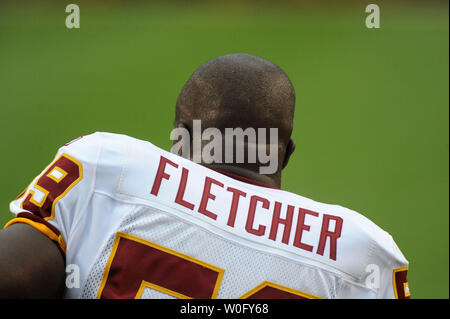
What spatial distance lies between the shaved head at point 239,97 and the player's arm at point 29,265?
0.42 m

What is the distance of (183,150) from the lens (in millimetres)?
1238

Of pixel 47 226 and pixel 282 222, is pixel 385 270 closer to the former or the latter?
pixel 282 222

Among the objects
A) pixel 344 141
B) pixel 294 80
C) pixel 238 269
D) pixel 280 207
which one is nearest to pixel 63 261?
pixel 238 269

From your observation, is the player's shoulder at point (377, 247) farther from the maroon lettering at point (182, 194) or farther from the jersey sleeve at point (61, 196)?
the jersey sleeve at point (61, 196)

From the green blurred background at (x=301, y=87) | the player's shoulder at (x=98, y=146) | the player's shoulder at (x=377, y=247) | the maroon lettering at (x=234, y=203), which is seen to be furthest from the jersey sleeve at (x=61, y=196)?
the green blurred background at (x=301, y=87)

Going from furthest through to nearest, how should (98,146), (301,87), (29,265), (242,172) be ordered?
(301,87) → (242,172) → (98,146) → (29,265)

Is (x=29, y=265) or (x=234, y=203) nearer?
(x=29, y=265)

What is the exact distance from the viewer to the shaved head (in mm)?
1198

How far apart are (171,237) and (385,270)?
0.41 meters

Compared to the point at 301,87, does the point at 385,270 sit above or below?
below

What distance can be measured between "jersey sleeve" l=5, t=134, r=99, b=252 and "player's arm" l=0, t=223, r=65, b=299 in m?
0.02

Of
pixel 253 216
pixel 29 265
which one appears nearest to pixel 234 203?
pixel 253 216

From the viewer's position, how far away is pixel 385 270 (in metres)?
1.09
